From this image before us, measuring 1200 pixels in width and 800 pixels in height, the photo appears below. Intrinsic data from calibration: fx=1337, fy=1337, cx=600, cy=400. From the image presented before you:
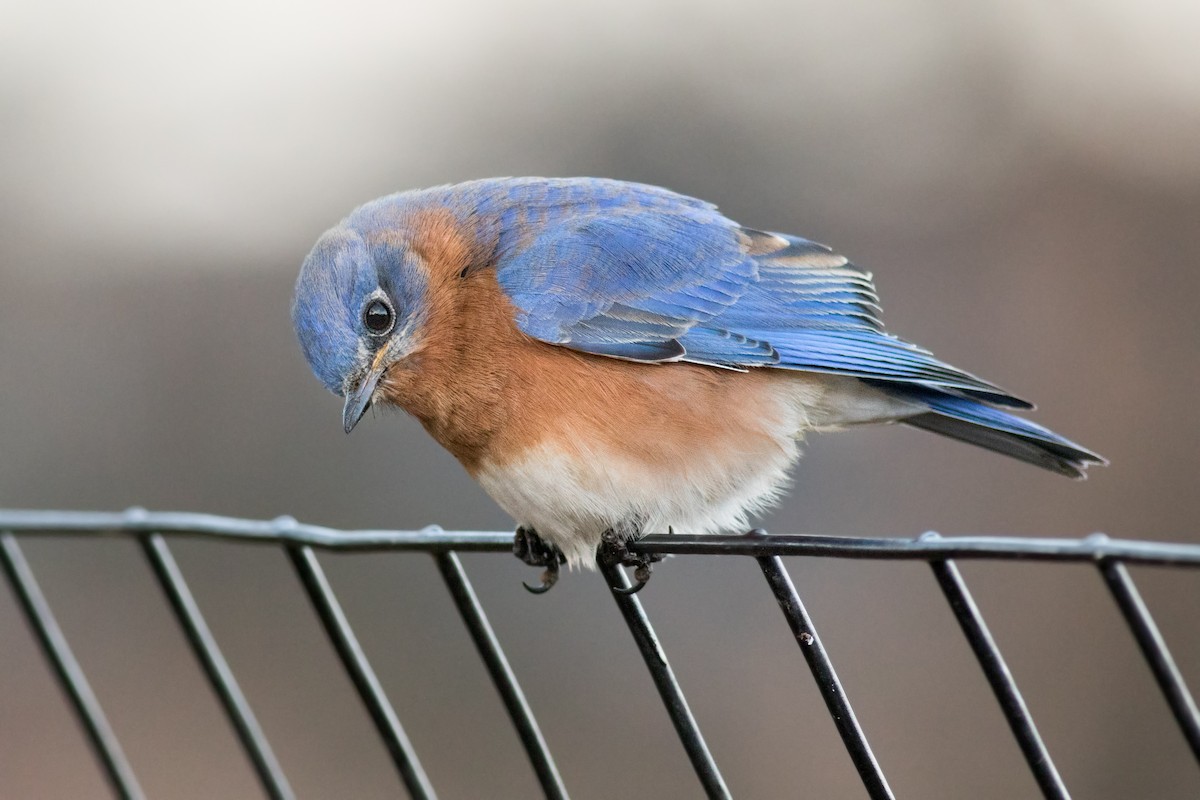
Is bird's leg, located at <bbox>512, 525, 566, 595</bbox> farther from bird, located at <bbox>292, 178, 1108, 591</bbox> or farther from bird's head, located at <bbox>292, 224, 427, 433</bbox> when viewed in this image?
bird's head, located at <bbox>292, 224, 427, 433</bbox>

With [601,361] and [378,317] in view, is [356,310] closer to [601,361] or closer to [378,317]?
[378,317]

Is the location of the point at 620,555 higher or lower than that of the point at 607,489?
lower

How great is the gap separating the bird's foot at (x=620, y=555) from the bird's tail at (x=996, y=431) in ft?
2.63

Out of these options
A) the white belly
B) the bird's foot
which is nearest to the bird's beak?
the white belly

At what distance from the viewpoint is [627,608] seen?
89.0 inches

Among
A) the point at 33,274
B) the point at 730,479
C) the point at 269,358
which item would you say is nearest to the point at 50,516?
the point at 730,479

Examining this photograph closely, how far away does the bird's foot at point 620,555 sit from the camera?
2854 millimetres

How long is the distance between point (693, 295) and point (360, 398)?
0.90 m

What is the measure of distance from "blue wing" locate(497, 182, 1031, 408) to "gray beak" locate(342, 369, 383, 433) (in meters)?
0.36

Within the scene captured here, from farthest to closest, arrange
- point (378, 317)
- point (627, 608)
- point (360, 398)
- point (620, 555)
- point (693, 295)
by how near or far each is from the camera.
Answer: point (693, 295), point (378, 317), point (360, 398), point (620, 555), point (627, 608)

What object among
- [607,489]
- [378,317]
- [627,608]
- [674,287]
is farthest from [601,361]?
[627,608]

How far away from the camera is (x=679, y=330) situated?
3.25 meters

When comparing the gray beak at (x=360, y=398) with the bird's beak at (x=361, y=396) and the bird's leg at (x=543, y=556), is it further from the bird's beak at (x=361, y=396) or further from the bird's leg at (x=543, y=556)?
the bird's leg at (x=543, y=556)

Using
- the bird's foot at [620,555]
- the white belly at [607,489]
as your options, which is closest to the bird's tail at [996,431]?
the white belly at [607,489]
